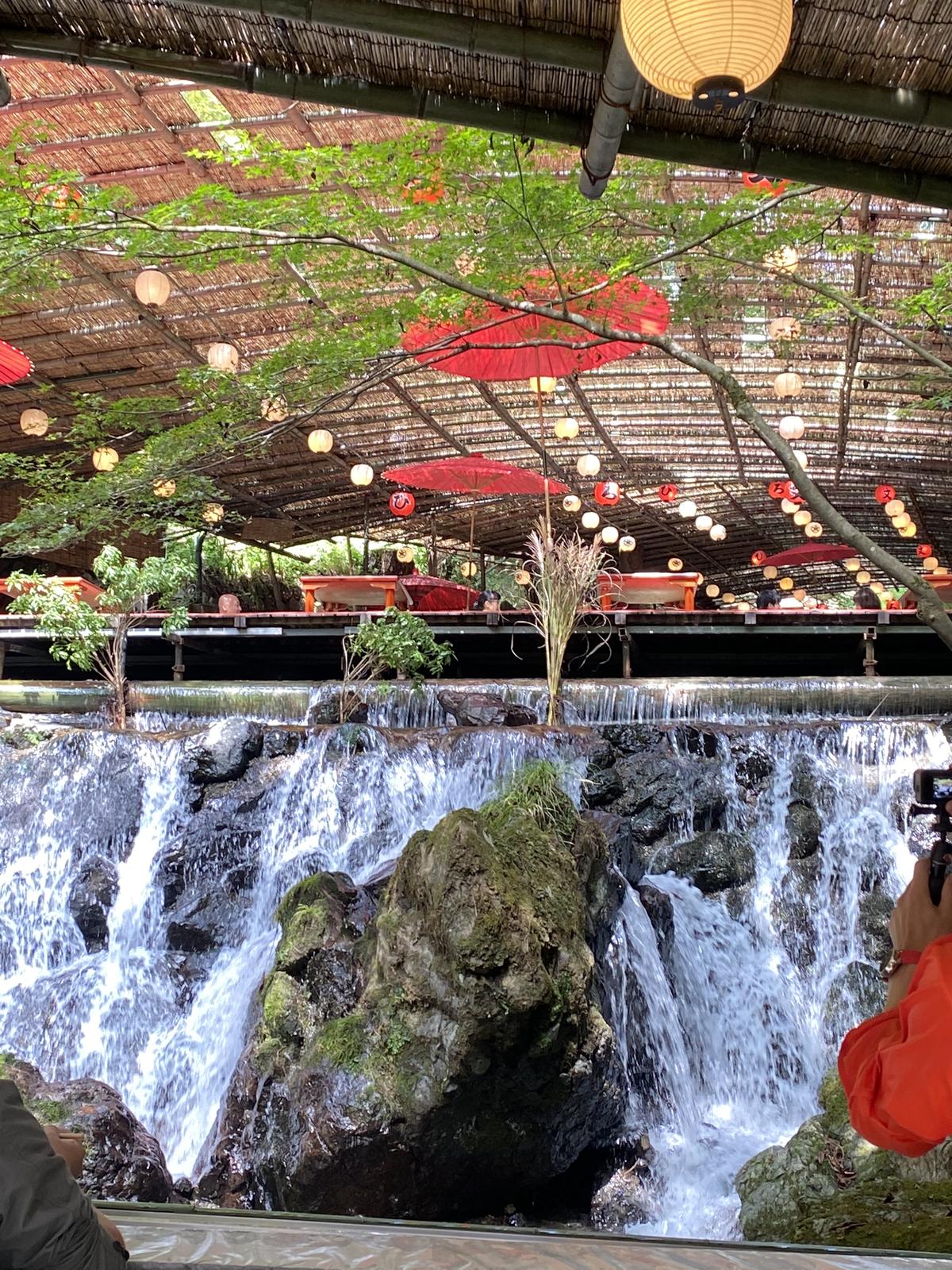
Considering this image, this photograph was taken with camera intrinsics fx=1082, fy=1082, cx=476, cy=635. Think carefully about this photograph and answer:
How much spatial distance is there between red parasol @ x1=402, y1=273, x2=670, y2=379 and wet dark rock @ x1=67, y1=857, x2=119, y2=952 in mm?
3811

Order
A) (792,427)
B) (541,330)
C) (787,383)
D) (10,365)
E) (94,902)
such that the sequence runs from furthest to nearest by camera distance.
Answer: (792,427) → (787,383) → (10,365) → (94,902) → (541,330)

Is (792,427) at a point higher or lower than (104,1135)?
higher

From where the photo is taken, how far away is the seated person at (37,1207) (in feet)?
5.16

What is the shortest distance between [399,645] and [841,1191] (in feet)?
19.2

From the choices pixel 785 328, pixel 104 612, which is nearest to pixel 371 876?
pixel 104 612

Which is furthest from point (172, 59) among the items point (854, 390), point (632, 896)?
point (854, 390)

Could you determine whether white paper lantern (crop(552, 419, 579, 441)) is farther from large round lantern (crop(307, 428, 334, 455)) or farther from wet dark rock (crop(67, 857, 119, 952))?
wet dark rock (crop(67, 857, 119, 952))

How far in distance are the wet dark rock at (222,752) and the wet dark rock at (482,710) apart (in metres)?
1.66

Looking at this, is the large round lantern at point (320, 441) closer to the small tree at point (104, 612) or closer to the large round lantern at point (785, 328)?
the small tree at point (104, 612)

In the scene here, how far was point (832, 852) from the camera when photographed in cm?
695

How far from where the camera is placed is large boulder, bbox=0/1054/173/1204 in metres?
4.25

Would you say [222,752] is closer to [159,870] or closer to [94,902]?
[159,870]

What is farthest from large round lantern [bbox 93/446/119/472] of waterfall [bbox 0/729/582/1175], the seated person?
the seated person

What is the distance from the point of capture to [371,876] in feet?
19.0
